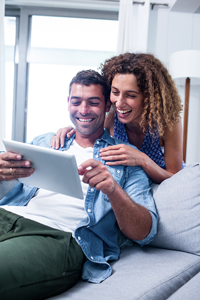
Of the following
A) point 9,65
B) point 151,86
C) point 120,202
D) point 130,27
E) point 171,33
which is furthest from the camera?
point 9,65

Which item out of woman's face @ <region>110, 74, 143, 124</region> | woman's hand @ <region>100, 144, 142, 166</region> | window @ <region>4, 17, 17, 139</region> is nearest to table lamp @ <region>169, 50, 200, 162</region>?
woman's face @ <region>110, 74, 143, 124</region>

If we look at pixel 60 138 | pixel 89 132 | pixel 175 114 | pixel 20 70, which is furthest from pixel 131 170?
pixel 20 70

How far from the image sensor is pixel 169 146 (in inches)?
65.9

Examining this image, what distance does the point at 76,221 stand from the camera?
1131 millimetres

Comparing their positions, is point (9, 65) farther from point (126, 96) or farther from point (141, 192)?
point (141, 192)

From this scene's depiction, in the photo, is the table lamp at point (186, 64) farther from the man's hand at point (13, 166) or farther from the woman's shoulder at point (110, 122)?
the man's hand at point (13, 166)

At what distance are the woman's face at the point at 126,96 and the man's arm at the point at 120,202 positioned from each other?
23.7 inches

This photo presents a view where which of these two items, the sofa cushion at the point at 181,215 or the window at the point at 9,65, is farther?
the window at the point at 9,65

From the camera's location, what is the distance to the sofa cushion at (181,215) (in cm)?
116

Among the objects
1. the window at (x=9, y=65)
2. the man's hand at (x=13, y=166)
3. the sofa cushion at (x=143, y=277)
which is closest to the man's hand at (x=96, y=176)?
the man's hand at (x=13, y=166)

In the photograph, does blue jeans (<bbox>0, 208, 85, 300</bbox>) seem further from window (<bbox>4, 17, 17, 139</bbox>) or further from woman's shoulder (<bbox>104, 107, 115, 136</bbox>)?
window (<bbox>4, 17, 17, 139</bbox>)

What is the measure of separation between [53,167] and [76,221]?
31 centimetres

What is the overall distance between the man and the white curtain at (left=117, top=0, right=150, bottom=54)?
2.09 metres

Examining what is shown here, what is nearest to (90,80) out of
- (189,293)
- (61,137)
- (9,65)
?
(61,137)
